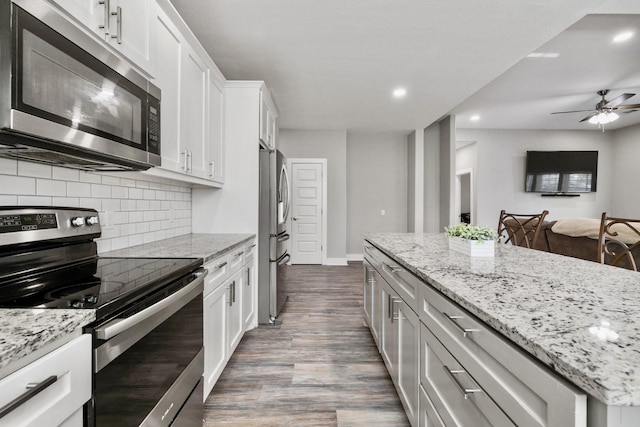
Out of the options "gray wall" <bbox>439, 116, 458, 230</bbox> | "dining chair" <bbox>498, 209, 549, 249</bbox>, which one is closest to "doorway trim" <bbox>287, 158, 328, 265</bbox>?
"gray wall" <bbox>439, 116, 458, 230</bbox>

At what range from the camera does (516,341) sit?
0.65m

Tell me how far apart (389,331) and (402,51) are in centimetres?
256

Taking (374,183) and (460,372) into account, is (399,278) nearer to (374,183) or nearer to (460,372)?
(460,372)

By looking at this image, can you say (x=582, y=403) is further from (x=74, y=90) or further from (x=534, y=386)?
(x=74, y=90)

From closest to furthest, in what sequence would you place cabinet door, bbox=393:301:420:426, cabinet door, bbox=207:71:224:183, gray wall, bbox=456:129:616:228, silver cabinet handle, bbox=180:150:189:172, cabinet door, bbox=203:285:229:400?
cabinet door, bbox=393:301:420:426
cabinet door, bbox=203:285:229:400
silver cabinet handle, bbox=180:150:189:172
cabinet door, bbox=207:71:224:183
gray wall, bbox=456:129:616:228

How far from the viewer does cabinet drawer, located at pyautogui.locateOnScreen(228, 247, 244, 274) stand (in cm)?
215

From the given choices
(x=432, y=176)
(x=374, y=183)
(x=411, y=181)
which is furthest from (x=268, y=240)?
(x=432, y=176)

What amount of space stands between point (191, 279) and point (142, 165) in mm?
608

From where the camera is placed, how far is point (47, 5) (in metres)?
0.96

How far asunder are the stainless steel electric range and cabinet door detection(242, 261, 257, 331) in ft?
3.39

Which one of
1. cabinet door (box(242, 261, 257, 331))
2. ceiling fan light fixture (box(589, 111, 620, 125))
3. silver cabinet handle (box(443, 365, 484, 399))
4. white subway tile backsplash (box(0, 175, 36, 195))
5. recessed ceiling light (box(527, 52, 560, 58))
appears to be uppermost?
recessed ceiling light (box(527, 52, 560, 58))

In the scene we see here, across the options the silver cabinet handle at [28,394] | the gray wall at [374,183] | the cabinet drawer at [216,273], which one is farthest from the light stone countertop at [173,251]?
the gray wall at [374,183]

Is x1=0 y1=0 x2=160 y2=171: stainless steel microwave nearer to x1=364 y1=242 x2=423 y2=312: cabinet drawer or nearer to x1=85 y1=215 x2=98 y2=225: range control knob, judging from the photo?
x1=85 y1=215 x2=98 y2=225: range control knob

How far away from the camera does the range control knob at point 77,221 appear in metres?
1.34
